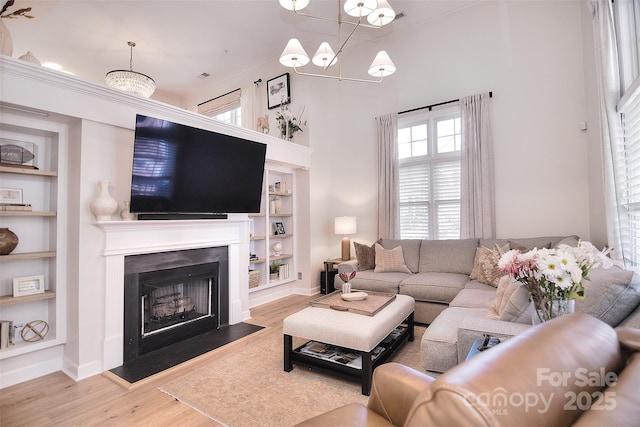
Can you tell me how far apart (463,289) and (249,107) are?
454cm

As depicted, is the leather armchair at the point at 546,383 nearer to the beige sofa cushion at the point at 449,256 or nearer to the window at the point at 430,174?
the beige sofa cushion at the point at 449,256

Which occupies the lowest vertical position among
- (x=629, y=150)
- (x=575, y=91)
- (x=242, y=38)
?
(x=629, y=150)

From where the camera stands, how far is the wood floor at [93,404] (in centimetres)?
190

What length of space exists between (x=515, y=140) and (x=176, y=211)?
159 inches

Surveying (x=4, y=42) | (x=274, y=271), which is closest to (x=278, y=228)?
(x=274, y=271)

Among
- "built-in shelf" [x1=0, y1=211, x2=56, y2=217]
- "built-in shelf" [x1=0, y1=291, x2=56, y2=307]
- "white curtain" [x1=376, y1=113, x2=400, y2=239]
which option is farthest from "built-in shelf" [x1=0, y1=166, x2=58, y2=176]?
"white curtain" [x1=376, y1=113, x2=400, y2=239]

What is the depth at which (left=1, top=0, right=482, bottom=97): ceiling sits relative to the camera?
159 inches

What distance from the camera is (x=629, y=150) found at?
2.41 meters

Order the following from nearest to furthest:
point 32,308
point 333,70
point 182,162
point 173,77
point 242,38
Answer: point 32,308 < point 182,162 < point 242,38 < point 333,70 < point 173,77

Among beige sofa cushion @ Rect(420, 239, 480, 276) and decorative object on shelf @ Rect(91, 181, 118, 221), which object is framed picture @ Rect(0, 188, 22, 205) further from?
beige sofa cushion @ Rect(420, 239, 480, 276)

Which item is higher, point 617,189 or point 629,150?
point 629,150

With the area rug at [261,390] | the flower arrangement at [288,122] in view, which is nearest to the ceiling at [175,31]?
the flower arrangement at [288,122]

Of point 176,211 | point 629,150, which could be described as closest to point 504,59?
point 629,150

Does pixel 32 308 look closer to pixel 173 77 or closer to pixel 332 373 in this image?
pixel 332 373
